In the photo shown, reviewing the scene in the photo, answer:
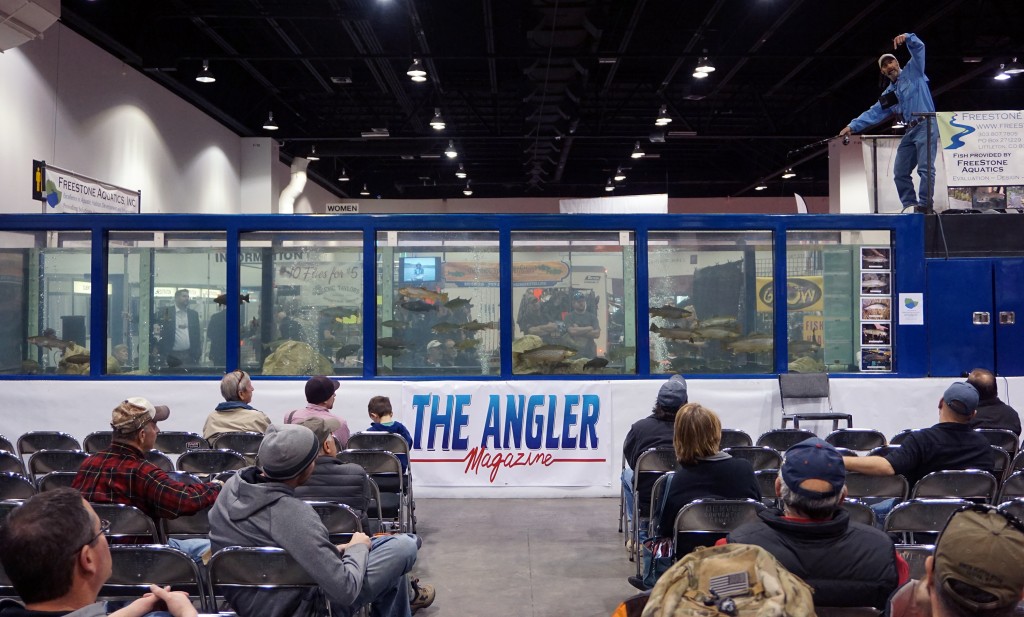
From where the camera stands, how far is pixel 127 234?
297 inches

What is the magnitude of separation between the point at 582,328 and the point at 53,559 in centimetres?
614

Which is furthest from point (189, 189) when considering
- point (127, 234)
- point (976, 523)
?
point (976, 523)

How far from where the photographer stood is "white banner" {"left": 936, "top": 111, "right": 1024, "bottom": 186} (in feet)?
24.4

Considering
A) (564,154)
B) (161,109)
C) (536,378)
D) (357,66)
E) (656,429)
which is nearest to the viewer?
(656,429)

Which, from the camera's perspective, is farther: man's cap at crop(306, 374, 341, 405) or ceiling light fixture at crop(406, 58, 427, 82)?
ceiling light fixture at crop(406, 58, 427, 82)

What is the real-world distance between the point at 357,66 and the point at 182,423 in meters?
9.84

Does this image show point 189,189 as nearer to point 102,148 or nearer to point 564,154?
point 102,148

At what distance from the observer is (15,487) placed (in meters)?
3.71

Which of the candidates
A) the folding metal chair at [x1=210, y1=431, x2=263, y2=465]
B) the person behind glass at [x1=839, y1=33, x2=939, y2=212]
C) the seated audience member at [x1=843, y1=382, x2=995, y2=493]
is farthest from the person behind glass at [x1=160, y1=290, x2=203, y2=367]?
the person behind glass at [x1=839, y1=33, x2=939, y2=212]

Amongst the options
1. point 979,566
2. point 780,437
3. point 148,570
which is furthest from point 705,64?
point 979,566

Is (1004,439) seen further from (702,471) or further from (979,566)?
(979,566)

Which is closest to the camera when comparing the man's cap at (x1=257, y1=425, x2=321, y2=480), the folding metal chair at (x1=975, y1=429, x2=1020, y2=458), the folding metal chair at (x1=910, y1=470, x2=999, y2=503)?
the man's cap at (x1=257, y1=425, x2=321, y2=480)

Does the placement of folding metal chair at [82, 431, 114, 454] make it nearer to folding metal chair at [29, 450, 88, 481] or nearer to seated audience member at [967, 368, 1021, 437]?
folding metal chair at [29, 450, 88, 481]

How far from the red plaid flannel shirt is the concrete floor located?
1.32m
